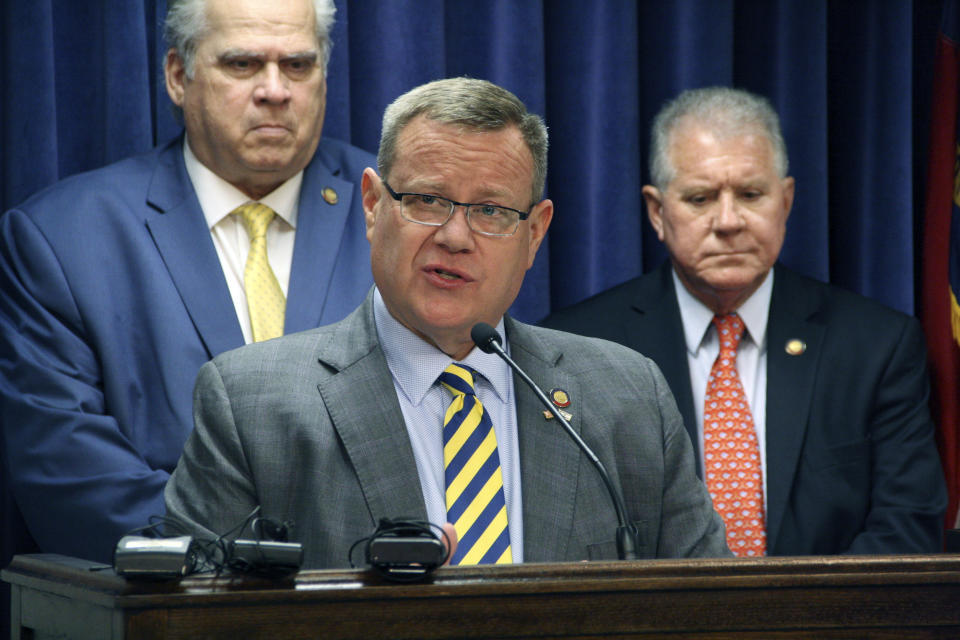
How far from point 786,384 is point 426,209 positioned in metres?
1.35

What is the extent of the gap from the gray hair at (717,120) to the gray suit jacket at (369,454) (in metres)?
1.24

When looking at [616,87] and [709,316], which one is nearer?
[709,316]

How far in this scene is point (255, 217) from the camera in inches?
112

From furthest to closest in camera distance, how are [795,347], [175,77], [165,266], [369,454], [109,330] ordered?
1. [795,347]
2. [175,77]
3. [165,266]
4. [109,330]
5. [369,454]

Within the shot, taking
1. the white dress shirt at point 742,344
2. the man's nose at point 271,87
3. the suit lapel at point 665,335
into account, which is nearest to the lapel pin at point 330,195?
the man's nose at point 271,87

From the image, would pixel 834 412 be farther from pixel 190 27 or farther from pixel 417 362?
pixel 190 27

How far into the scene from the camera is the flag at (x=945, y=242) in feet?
11.1

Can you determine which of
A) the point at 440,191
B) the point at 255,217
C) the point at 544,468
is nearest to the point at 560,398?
the point at 544,468

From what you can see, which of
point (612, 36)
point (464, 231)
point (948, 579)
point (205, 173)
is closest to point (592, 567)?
point (948, 579)

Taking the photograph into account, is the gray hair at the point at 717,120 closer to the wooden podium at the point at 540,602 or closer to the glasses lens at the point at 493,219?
the glasses lens at the point at 493,219

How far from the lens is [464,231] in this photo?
198 centimetres

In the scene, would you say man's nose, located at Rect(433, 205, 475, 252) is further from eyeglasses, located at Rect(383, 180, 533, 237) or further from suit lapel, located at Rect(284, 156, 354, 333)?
suit lapel, located at Rect(284, 156, 354, 333)

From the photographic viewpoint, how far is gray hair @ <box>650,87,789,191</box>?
3201 millimetres

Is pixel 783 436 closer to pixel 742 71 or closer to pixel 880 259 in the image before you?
pixel 880 259
